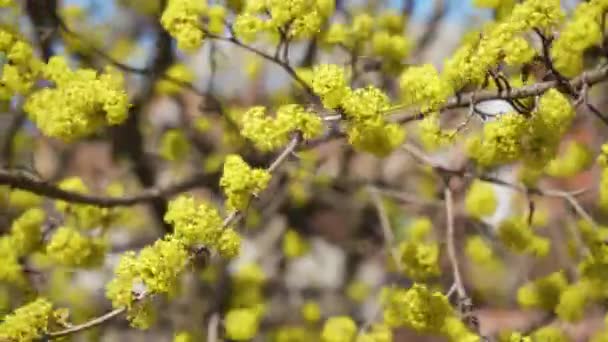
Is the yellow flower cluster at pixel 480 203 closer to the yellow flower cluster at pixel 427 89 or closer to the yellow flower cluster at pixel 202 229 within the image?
the yellow flower cluster at pixel 427 89

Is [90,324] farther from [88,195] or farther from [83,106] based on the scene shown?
[88,195]

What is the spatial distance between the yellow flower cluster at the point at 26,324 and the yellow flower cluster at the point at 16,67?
42 cm

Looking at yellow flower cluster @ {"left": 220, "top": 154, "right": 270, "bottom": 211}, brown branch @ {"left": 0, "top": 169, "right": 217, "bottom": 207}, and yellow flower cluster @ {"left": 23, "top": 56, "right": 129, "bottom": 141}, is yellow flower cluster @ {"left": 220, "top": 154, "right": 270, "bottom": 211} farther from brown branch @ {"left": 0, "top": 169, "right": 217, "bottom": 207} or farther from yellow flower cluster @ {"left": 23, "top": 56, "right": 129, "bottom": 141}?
brown branch @ {"left": 0, "top": 169, "right": 217, "bottom": 207}

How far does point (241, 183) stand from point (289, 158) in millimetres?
146

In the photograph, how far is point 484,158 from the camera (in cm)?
176

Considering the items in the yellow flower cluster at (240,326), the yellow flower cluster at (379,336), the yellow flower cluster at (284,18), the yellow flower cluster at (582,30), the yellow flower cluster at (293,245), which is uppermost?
the yellow flower cluster at (293,245)

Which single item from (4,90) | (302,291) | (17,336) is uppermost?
(302,291)

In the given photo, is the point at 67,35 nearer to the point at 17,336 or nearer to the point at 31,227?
the point at 31,227

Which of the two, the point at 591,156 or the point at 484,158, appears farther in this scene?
the point at 591,156

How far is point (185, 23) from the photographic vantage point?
63.5 inches

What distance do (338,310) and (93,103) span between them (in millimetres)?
2116

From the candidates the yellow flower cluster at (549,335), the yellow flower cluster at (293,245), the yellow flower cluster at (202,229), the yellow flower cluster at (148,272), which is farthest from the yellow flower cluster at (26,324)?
the yellow flower cluster at (293,245)

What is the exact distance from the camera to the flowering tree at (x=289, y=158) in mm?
1424

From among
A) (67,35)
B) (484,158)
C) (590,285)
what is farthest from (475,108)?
(67,35)
